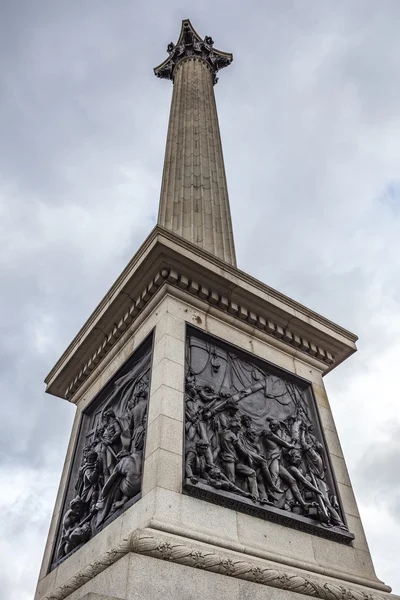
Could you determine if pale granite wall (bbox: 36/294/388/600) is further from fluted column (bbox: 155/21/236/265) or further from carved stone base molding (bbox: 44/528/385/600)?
fluted column (bbox: 155/21/236/265)

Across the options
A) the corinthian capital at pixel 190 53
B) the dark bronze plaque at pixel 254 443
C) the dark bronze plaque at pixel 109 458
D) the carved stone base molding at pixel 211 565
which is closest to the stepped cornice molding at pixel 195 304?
the dark bronze plaque at pixel 254 443

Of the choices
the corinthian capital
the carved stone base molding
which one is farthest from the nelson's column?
the corinthian capital

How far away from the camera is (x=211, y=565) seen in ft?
22.1

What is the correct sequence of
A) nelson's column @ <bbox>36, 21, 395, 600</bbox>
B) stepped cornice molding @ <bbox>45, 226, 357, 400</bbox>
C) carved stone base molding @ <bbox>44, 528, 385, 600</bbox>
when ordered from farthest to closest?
stepped cornice molding @ <bbox>45, 226, 357, 400</bbox> < nelson's column @ <bbox>36, 21, 395, 600</bbox> < carved stone base molding @ <bbox>44, 528, 385, 600</bbox>

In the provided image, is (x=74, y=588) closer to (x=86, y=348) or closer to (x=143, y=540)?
(x=143, y=540)

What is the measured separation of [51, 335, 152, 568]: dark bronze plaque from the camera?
330 inches

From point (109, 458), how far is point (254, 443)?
2.57 meters

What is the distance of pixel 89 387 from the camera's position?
12.1 metres

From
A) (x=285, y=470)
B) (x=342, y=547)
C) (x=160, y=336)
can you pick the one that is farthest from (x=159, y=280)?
(x=342, y=547)

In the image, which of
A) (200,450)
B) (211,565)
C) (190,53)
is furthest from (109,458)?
(190,53)

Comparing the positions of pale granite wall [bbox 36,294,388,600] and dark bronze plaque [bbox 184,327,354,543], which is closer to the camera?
pale granite wall [bbox 36,294,388,600]

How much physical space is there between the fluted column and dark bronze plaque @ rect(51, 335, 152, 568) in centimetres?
504

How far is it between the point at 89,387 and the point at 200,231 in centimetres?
533

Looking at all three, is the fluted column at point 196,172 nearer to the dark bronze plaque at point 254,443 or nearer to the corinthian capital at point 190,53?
the corinthian capital at point 190,53
